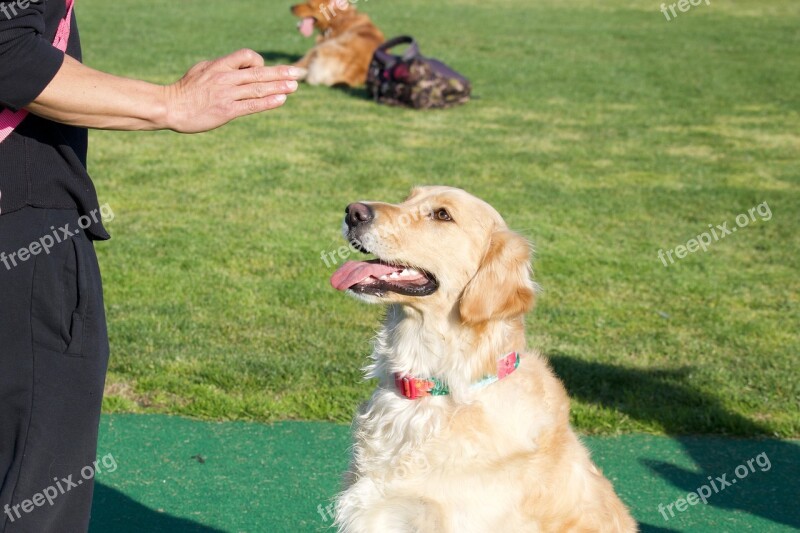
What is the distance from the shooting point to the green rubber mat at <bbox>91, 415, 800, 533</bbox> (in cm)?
468

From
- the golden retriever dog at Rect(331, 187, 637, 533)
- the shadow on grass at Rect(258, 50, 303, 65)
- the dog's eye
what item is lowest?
the shadow on grass at Rect(258, 50, 303, 65)

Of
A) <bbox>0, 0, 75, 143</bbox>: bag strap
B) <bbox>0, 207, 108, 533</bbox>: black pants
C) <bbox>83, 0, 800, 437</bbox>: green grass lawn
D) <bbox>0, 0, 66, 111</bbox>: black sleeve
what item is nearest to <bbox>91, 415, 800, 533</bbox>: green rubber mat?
<bbox>83, 0, 800, 437</bbox>: green grass lawn

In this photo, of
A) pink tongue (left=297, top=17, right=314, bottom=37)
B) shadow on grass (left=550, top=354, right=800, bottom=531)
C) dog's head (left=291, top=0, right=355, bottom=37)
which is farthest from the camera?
pink tongue (left=297, top=17, right=314, bottom=37)

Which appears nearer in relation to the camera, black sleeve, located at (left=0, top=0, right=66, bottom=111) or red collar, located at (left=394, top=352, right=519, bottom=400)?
black sleeve, located at (left=0, top=0, right=66, bottom=111)

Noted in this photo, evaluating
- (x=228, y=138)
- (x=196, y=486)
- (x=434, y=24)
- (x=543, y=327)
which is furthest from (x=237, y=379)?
(x=434, y=24)

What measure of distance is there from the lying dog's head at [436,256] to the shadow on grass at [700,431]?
1.87m

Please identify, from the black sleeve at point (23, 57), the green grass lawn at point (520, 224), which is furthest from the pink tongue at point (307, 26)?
the black sleeve at point (23, 57)

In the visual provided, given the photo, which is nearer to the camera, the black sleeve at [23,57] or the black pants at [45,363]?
the black sleeve at [23,57]

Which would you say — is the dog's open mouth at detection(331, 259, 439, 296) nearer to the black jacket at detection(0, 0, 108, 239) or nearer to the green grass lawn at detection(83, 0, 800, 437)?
the black jacket at detection(0, 0, 108, 239)

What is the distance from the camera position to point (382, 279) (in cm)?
373

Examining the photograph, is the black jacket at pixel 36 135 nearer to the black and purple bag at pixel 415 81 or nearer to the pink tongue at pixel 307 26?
the black and purple bag at pixel 415 81

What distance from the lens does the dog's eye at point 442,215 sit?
153 inches

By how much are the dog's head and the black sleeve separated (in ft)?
49.6

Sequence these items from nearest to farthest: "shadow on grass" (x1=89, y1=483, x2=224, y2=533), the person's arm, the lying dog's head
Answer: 1. the person's arm
2. the lying dog's head
3. "shadow on grass" (x1=89, y1=483, x2=224, y2=533)
